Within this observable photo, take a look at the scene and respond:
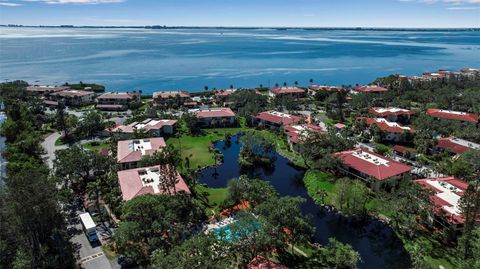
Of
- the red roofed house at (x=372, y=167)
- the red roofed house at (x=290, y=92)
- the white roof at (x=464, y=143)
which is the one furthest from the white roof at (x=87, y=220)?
the red roofed house at (x=290, y=92)

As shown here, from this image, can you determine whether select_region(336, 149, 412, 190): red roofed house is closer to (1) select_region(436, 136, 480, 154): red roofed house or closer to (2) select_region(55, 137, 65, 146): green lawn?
(1) select_region(436, 136, 480, 154): red roofed house

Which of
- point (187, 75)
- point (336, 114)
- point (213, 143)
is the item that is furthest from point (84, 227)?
point (187, 75)

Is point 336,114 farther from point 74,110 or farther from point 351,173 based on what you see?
point 74,110

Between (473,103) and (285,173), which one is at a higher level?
(473,103)

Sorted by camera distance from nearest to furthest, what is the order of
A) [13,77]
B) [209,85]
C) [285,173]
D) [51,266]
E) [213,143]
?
[51,266], [285,173], [213,143], [209,85], [13,77]

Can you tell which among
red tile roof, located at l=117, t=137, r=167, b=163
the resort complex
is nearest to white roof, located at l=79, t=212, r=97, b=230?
the resort complex

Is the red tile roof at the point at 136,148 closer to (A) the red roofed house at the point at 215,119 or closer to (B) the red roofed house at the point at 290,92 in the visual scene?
(A) the red roofed house at the point at 215,119

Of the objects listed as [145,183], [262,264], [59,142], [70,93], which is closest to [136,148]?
[145,183]

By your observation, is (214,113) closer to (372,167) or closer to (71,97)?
(372,167)
